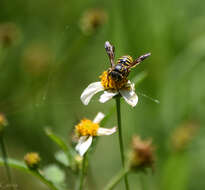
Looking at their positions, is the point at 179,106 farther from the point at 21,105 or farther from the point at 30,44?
the point at 30,44

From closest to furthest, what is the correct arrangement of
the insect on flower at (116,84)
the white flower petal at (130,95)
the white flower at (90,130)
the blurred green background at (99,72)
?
the white flower petal at (130,95), the insect on flower at (116,84), the white flower at (90,130), the blurred green background at (99,72)

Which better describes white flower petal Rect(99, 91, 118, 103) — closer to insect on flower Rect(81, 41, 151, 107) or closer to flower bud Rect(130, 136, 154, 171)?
insect on flower Rect(81, 41, 151, 107)

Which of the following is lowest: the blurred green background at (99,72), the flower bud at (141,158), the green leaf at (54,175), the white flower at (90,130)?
the flower bud at (141,158)

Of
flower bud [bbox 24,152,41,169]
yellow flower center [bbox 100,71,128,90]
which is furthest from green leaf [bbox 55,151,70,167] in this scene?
yellow flower center [bbox 100,71,128,90]

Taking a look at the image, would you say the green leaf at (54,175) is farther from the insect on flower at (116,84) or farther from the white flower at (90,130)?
the insect on flower at (116,84)

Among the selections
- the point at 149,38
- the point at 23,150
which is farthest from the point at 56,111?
the point at 149,38

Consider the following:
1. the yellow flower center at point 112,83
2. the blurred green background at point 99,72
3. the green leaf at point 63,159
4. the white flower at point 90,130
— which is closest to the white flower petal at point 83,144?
the white flower at point 90,130
